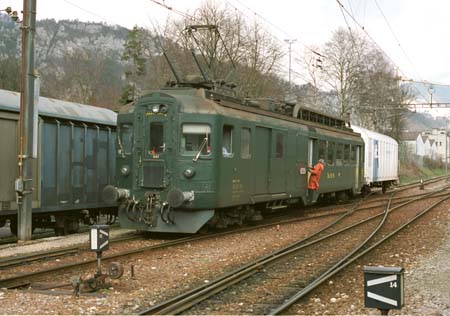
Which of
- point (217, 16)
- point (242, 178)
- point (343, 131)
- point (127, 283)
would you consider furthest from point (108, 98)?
point (127, 283)

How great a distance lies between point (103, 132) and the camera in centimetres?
1633

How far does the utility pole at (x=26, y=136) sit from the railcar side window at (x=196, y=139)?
3130 millimetres

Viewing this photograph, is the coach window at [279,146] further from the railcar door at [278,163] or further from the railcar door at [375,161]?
the railcar door at [375,161]

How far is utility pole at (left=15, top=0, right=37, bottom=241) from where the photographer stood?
12.7 m

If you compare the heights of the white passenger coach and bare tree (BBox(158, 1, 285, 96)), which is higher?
bare tree (BBox(158, 1, 285, 96))

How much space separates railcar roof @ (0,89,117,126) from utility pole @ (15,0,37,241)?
567 millimetres

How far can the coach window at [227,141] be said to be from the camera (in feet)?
43.7

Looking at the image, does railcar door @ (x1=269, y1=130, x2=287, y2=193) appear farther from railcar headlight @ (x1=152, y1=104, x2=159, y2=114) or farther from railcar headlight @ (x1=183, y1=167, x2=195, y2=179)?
railcar headlight @ (x1=152, y1=104, x2=159, y2=114)

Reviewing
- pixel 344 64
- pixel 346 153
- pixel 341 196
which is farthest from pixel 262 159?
pixel 344 64

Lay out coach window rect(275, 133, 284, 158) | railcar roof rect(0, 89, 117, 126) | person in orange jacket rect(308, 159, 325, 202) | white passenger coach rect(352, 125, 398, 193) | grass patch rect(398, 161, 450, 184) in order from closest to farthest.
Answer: railcar roof rect(0, 89, 117, 126)
coach window rect(275, 133, 284, 158)
person in orange jacket rect(308, 159, 325, 202)
white passenger coach rect(352, 125, 398, 193)
grass patch rect(398, 161, 450, 184)

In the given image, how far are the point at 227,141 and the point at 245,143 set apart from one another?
822mm

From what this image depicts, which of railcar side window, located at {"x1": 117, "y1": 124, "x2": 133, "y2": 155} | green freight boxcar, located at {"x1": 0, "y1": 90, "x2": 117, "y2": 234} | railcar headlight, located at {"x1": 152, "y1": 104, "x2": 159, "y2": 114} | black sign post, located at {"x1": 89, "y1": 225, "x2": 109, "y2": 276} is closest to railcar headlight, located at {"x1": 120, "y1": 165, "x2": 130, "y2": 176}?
railcar side window, located at {"x1": 117, "y1": 124, "x2": 133, "y2": 155}

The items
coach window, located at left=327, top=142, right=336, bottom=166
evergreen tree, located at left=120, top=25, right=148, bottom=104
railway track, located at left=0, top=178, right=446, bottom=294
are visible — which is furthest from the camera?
evergreen tree, located at left=120, top=25, right=148, bottom=104

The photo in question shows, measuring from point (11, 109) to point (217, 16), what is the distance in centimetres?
2623
